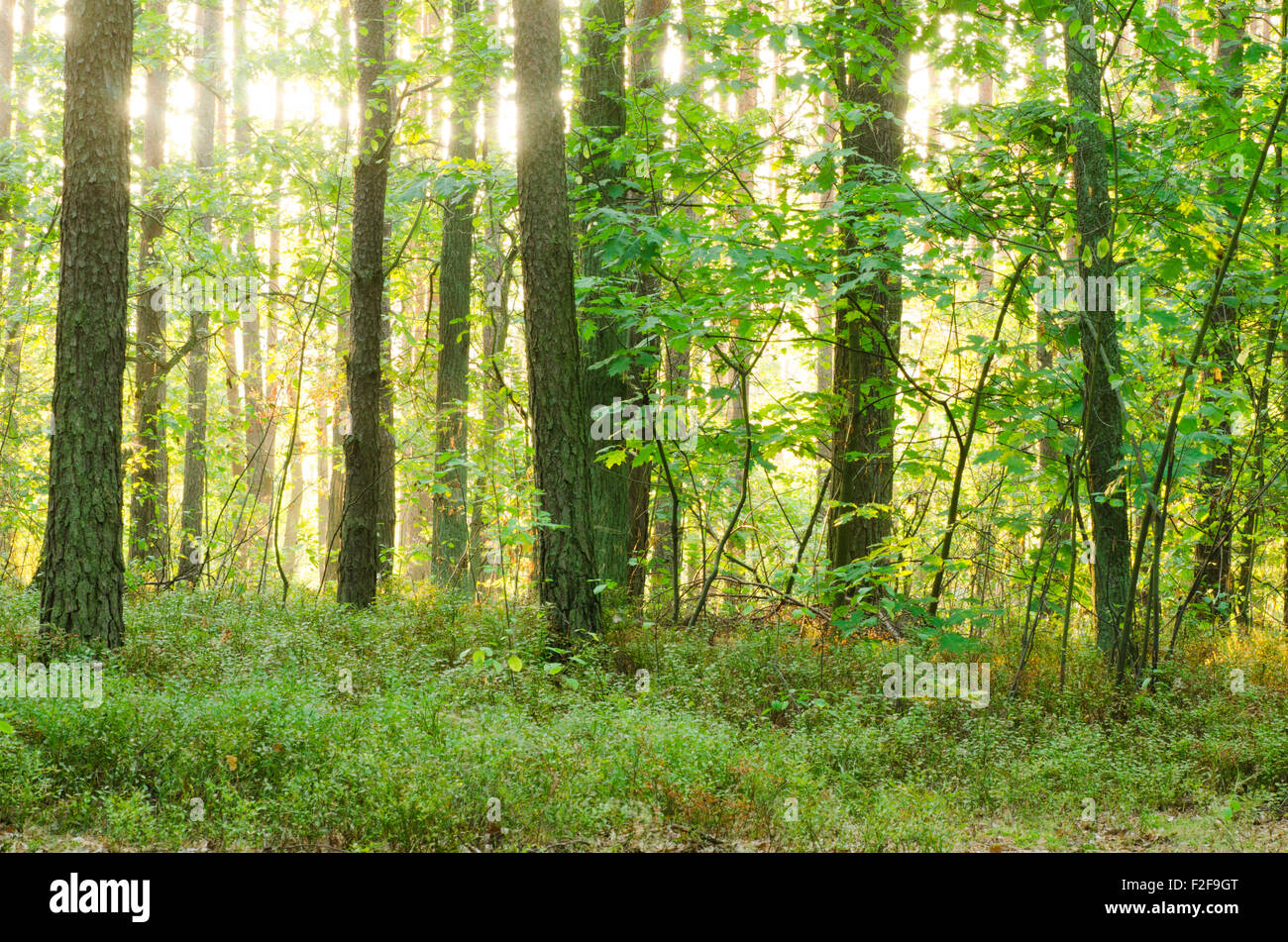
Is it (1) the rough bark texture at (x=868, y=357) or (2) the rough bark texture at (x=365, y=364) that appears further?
(2) the rough bark texture at (x=365, y=364)

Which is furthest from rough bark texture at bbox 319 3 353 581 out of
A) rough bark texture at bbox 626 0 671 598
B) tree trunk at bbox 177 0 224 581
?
rough bark texture at bbox 626 0 671 598

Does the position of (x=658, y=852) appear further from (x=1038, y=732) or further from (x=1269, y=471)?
(x=1269, y=471)

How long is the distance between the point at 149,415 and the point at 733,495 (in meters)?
8.94

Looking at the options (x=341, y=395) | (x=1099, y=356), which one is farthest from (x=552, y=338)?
(x=341, y=395)

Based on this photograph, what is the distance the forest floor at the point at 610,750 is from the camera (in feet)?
15.6

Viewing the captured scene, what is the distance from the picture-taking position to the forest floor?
4.76 meters

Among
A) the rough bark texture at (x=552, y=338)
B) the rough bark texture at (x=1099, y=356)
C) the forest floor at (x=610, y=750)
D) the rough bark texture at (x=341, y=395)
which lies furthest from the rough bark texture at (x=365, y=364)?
the rough bark texture at (x=1099, y=356)

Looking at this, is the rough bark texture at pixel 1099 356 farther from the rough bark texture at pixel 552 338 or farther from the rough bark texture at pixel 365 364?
the rough bark texture at pixel 365 364

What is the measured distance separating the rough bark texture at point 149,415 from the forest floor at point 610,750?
576cm

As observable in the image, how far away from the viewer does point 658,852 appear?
466 centimetres

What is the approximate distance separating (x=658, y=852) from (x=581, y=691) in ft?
8.83

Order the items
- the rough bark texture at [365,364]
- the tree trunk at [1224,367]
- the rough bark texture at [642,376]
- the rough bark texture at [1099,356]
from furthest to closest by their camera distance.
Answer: the rough bark texture at [365,364] < the rough bark texture at [642,376] < the rough bark texture at [1099,356] < the tree trunk at [1224,367]

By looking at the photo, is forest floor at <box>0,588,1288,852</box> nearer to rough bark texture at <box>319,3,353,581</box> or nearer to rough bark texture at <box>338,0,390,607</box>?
rough bark texture at <box>338,0,390,607</box>
